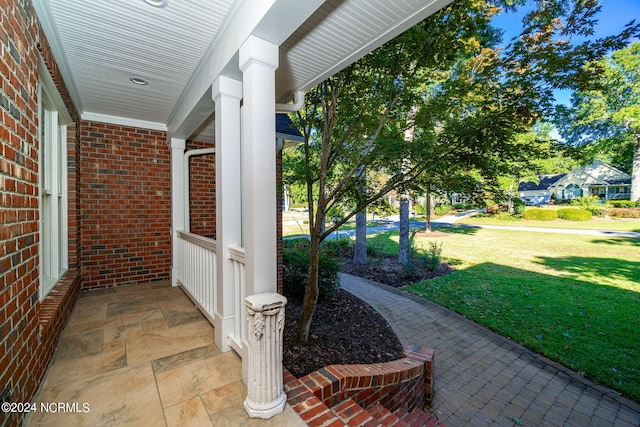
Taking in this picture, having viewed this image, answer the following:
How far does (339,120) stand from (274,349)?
9.43 feet

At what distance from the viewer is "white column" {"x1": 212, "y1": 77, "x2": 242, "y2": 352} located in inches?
96.3

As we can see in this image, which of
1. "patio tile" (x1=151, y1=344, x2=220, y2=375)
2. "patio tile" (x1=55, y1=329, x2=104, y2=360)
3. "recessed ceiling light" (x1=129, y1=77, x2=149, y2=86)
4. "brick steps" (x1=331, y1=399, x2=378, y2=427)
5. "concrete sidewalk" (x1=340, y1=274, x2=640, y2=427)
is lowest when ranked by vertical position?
"concrete sidewalk" (x1=340, y1=274, x2=640, y2=427)

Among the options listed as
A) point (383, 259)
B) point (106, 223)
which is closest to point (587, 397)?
point (383, 259)

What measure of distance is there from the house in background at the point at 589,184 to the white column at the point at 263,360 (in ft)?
112

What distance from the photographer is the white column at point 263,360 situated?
1.68m

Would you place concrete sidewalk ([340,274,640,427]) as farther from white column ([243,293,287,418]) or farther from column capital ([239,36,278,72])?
column capital ([239,36,278,72])

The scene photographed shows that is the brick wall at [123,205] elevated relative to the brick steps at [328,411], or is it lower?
elevated

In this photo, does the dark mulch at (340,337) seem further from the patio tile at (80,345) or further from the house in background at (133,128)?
the patio tile at (80,345)

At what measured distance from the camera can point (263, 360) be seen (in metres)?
1.69

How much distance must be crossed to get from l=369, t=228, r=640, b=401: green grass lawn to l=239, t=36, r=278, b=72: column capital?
15.8 feet

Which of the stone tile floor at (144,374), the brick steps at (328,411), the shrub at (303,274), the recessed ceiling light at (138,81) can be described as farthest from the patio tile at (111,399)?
the shrub at (303,274)

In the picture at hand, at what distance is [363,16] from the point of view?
181 cm

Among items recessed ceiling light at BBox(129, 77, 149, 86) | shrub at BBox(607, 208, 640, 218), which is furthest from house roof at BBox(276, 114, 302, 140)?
shrub at BBox(607, 208, 640, 218)

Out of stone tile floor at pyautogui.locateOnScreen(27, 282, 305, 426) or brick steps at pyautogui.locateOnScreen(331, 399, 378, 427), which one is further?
brick steps at pyautogui.locateOnScreen(331, 399, 378, 427)
